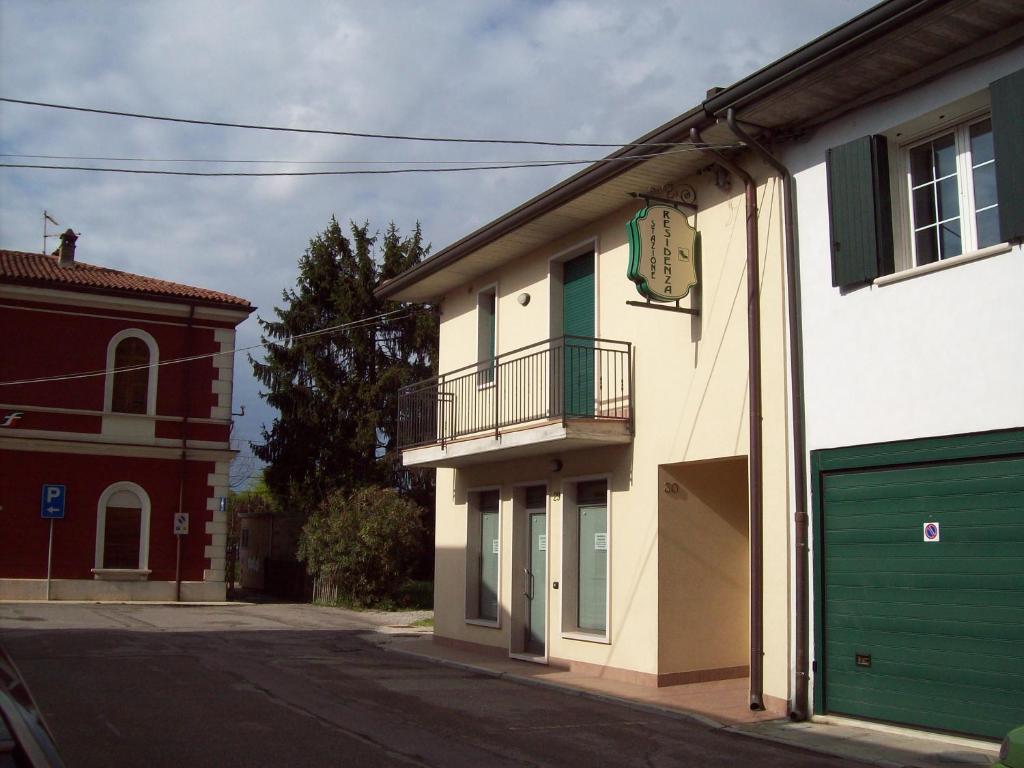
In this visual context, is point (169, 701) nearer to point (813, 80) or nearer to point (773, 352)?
point (773, 352)

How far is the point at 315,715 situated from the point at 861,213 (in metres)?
7.05

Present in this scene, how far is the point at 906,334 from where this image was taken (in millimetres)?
9141

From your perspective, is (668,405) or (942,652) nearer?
Answer: (942,652)

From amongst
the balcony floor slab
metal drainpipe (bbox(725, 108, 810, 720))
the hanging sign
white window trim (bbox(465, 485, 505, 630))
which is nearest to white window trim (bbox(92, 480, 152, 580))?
the balcony floor slab

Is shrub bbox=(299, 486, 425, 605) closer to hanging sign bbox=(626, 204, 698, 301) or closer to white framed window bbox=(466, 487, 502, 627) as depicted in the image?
white framed window bbox=(466, 487, 502, 627)

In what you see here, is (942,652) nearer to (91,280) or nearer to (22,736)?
(22,736)

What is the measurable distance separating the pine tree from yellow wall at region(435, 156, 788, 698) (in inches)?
656

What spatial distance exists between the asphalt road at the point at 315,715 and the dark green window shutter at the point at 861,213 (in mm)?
4482

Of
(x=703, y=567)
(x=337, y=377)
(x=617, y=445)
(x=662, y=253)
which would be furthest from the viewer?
(x=337, y=377)

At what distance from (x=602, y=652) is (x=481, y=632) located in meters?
3.30

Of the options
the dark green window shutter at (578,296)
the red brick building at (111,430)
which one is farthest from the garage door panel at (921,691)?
the red brick building at (111,430)

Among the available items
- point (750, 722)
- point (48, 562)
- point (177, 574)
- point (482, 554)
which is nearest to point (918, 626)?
point (750, 722)

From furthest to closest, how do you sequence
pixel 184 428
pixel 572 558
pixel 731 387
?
pixel 184 428
pixel 572 558
pixel 731 387

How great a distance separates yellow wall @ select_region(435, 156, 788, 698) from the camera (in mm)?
10469
